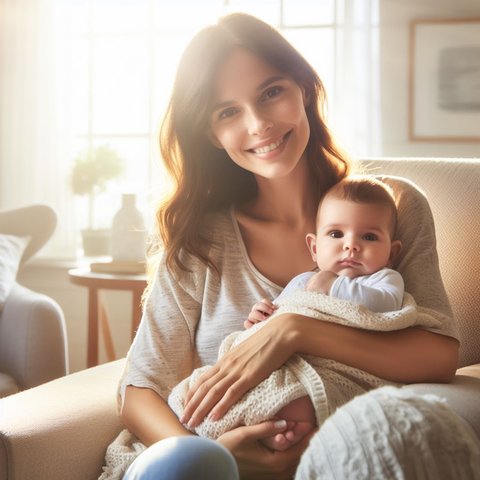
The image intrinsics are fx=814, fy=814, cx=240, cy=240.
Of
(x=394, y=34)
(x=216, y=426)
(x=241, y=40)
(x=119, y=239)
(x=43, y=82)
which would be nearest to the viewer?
(x=216, y=426)

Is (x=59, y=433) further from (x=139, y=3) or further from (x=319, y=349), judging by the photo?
(x=139, y=3)

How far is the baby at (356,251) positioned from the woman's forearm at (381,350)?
0.06 metres

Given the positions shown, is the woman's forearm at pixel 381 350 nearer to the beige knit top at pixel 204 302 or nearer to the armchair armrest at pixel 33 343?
the beige knit top at pixel 204 302

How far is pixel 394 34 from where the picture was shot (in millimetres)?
3980

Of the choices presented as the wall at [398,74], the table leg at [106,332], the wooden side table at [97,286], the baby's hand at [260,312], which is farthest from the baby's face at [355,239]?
the wall at [398,74]

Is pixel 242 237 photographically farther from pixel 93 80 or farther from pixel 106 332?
pixel 93 80

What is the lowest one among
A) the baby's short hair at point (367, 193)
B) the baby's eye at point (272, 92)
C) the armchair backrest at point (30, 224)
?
the armchair backrest at point (30, 224)

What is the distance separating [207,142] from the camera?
1.90m

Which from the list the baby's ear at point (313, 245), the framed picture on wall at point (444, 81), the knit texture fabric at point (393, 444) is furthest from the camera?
the framed picture on wall at point (444, 81)

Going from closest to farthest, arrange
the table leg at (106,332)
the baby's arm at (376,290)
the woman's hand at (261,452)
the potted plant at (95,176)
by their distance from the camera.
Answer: the woman's hand at (261,452)
the baby's arm at (376,290)
the table leg at (106,332)
the potted plant at (95,176)

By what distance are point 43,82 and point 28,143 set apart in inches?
13.0

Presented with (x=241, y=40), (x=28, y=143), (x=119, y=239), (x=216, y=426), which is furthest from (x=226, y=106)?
(x=28, y=143)

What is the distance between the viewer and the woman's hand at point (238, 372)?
4.65 feet

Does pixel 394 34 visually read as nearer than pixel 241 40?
No
